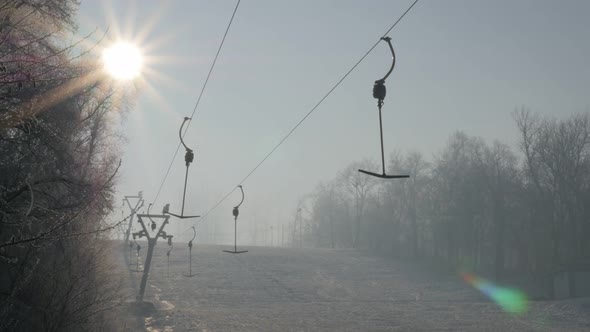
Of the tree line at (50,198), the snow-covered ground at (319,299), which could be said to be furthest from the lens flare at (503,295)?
the tree line at (50,198)

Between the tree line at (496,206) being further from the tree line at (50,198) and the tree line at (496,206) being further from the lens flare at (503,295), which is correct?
the tree line at (50,198)

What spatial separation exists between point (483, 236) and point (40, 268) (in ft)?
181

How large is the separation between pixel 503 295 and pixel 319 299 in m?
18.2

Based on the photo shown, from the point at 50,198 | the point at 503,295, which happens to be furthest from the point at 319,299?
the point at 50,198

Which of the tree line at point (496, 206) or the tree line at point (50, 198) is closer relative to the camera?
the tree line at point (50, 198)

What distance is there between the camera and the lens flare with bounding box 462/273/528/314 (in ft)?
114

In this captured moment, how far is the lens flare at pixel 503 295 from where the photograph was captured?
1370 inches

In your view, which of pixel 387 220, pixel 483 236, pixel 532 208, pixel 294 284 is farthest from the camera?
pixel 387 220

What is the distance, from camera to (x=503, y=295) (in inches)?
1751

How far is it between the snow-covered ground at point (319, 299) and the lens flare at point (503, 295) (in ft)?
2.76

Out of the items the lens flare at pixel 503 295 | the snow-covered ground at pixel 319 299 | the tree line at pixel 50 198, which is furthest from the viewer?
the lens flare at pixel 503 295

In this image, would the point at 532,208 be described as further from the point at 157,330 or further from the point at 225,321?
the point at 157,330

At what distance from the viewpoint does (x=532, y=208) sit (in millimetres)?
51594

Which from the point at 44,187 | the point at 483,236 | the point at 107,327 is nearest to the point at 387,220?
the point at 483,236
